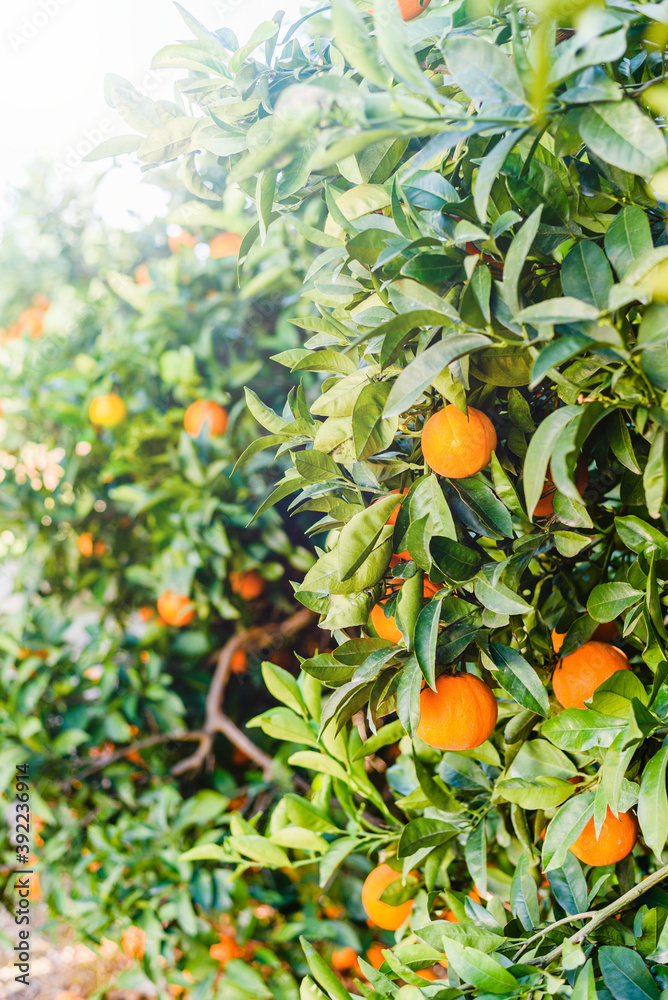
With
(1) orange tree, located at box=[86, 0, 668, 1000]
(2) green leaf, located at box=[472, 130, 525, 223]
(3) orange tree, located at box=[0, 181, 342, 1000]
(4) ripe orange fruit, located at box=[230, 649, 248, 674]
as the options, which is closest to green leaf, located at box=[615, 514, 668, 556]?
(1) orange tree, located at box=[86, 0, 668, 1000]

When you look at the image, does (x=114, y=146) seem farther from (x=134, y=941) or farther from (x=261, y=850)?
(x=134, y=941)

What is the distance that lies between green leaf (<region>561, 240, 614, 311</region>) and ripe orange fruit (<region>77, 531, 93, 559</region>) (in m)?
1.17

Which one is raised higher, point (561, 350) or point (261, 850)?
point (561, 350)

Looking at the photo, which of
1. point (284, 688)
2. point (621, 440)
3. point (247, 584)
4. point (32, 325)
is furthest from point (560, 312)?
point (32, 325)

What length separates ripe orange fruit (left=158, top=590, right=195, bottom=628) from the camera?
3.71 ft

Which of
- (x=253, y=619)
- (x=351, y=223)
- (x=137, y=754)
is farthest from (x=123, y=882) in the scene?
(x=351, y=223)

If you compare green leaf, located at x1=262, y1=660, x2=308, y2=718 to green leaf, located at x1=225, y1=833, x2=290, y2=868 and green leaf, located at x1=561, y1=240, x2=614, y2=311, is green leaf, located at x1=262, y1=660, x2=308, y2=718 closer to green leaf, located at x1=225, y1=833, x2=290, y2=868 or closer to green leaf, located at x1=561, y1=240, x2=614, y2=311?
green leaf, located at x1=225, y1=833, x2=290, y2=868

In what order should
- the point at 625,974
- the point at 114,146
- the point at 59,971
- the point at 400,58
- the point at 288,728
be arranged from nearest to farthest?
the point at 400,58 < the point at 625,974 < the point at 114,146 < the point at 288,728 < the point at 59,971

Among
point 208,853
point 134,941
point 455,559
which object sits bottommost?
point 134,941

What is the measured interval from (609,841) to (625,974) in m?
0.07

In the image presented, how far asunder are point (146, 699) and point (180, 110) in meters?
0.93

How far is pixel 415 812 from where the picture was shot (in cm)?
65

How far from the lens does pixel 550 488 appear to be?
0.43m

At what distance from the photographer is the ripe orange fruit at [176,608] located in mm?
1131
